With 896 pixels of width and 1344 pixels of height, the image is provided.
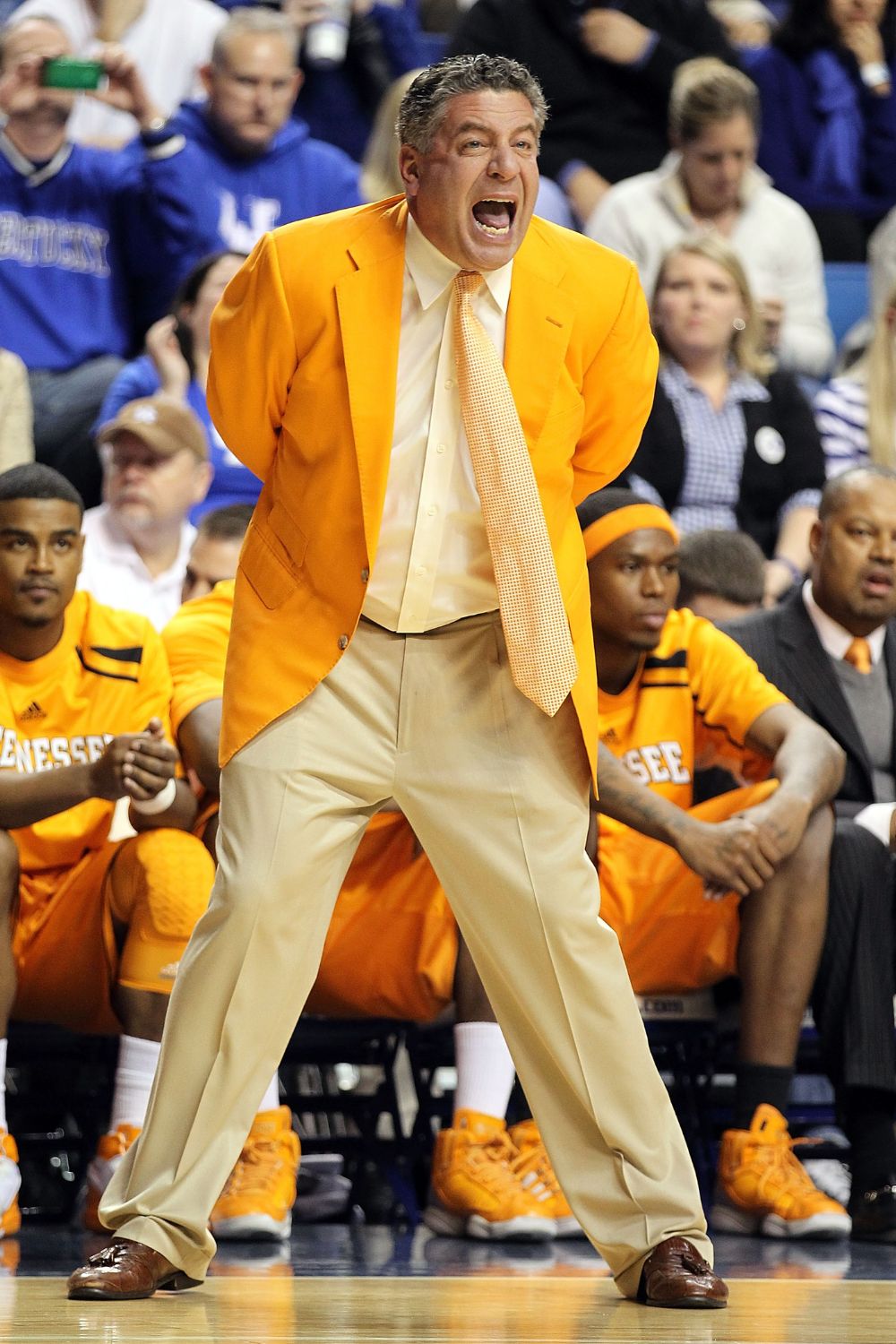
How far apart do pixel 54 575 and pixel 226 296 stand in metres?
1.26

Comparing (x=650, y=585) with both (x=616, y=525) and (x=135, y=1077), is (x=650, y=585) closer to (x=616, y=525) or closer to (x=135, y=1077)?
(x=616, y=525)

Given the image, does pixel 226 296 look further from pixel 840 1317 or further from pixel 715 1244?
pixel 715 1244

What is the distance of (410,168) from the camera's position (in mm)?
2889

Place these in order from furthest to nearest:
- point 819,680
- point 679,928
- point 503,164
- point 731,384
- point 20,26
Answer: point 20,26 < point 731,384 < point 819,680 < point 679,928 < point 503,164

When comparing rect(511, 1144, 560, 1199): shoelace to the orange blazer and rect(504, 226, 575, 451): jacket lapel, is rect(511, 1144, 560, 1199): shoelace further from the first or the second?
rect(504, 226, 575, 451): jacket lapel

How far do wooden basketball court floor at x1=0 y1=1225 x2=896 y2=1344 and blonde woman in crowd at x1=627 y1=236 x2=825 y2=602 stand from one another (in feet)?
8.45

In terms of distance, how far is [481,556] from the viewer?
2920 mm

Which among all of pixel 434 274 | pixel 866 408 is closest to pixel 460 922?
pixel 434 274

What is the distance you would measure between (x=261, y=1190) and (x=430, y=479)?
1.48m

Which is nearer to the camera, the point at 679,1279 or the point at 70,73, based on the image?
the point at 679,1279

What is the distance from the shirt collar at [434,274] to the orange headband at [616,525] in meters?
1.42

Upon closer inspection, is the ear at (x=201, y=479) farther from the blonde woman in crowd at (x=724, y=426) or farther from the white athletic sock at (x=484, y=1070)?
the white athletic sock at (x=484, y=1070)

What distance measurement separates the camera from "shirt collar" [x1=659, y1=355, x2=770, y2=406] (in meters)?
5.96

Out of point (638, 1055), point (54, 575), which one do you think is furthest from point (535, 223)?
point (54, 575)
